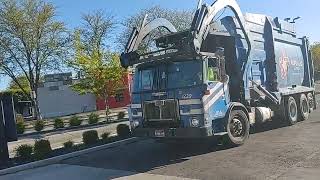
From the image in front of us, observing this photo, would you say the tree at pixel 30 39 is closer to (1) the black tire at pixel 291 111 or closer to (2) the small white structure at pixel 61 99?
(2) the small white structure at pixel 61 99

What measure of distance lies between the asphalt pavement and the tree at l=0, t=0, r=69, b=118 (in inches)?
1207

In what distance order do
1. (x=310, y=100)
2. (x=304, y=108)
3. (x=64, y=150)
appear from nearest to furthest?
(x=64, y=150), (x=304, y=108), (x=310, y=100)

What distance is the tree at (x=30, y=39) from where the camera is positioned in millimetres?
41000

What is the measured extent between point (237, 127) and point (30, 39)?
3352 centimetres

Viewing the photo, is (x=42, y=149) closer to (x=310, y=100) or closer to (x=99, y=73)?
(x=310, y=100)

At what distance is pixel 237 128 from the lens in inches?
466

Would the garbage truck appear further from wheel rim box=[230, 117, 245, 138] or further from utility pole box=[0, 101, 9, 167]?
utility pole box=[0, 101, 9, 167]

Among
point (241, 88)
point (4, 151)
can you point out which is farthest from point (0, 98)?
point (241, 88)

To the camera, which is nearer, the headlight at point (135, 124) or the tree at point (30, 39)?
the headlight at point (135, 124)

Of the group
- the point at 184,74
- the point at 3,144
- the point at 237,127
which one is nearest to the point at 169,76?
the point at 184,74

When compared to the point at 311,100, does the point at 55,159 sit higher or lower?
lower

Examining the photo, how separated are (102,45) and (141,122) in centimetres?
3463

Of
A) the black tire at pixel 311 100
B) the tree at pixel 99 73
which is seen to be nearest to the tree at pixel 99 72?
the tree at pixel 99 73

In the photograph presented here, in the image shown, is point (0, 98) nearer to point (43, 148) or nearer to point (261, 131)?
point (43, 148)
